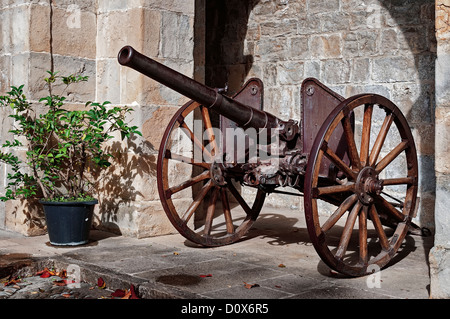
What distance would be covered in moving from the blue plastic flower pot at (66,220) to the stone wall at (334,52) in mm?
2842

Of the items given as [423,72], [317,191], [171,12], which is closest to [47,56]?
[171,12]

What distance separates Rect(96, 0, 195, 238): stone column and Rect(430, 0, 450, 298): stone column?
8.67 ft

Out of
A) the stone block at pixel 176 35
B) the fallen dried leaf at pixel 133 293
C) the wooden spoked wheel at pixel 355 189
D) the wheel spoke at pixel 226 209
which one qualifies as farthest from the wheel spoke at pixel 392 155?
the stone block at pixel 176 35

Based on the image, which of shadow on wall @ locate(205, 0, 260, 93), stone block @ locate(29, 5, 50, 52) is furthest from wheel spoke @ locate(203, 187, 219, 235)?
shadow on wall @ locate(205, 0, 260, 93)

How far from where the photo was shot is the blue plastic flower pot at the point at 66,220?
4.61 meters

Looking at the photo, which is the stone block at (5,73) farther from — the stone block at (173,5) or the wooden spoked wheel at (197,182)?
the wooden spoked wheel at (197,182)

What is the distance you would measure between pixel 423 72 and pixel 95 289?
379cm

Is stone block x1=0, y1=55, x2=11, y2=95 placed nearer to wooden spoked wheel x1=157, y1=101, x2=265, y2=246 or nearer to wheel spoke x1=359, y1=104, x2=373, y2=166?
wooden spoked wheel x1=157, y1=101, x2=265, y2=246

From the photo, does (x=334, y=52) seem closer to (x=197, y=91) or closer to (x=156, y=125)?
(x=156, y=125)

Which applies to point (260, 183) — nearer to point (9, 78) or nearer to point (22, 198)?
point (22, 198)

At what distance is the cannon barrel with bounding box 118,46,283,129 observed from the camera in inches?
146

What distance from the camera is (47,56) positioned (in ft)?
17.0

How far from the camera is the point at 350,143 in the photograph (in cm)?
384

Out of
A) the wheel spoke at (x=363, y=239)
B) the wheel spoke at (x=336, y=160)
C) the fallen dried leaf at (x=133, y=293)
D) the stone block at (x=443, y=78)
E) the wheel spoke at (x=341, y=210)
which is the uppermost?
the stone block at (x=443, y=78)
